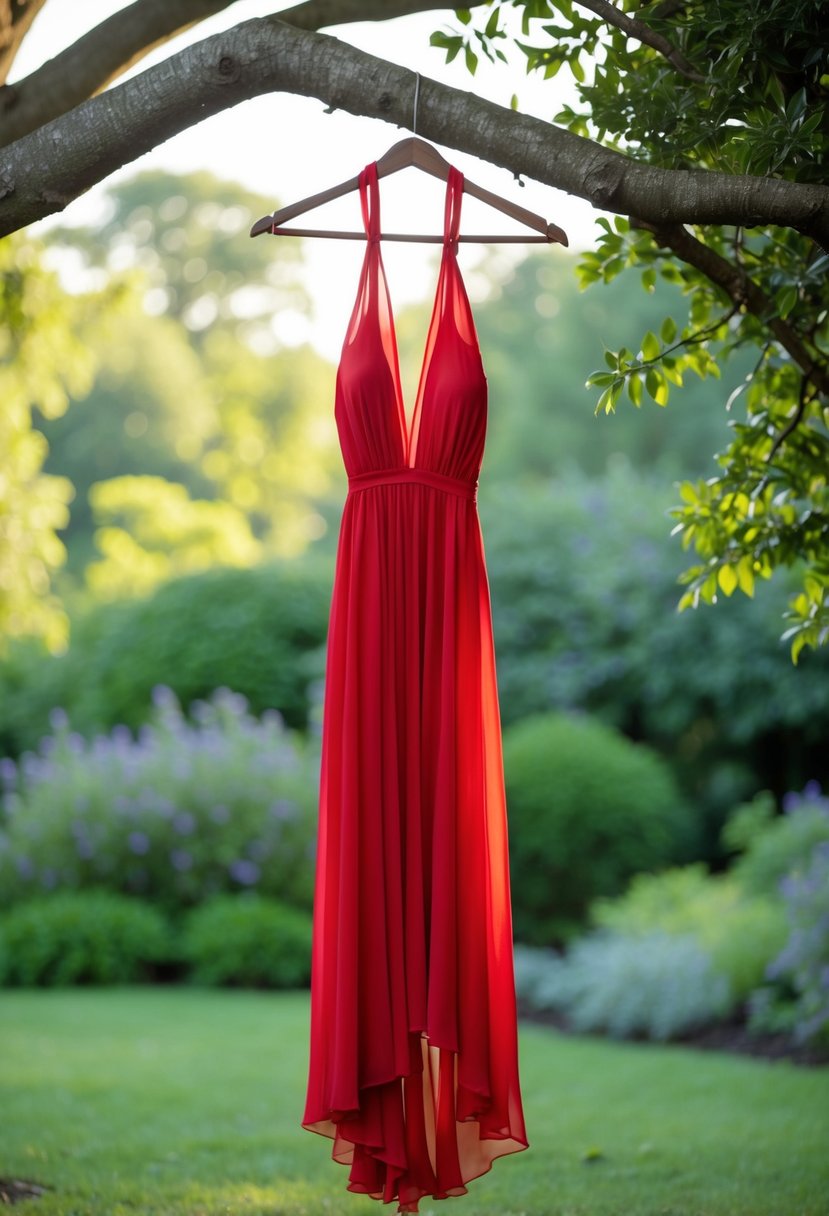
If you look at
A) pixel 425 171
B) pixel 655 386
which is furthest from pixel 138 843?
pixel 425 171

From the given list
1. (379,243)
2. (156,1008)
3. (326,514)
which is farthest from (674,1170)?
(326,514)

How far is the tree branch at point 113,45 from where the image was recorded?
2.92m

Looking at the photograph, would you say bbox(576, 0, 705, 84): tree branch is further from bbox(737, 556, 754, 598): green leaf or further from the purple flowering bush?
the purple flowering bush

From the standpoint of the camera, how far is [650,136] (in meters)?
2.58

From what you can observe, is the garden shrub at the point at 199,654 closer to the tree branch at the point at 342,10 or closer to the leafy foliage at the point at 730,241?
the leafy foliage at the point at 730,241

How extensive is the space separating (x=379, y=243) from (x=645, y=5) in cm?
79

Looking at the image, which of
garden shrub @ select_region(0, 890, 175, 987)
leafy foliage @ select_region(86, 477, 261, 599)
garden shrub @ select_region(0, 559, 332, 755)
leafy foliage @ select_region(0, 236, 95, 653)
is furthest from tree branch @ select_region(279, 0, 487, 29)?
leafy foliage @ select_region(86, 477, 261, 599)

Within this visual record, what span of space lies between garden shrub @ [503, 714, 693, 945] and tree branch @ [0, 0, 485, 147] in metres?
5.92

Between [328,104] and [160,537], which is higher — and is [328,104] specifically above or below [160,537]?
below

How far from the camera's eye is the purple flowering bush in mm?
7941

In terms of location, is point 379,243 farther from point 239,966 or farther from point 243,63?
point 239,966

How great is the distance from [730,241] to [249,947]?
5337 millimetres

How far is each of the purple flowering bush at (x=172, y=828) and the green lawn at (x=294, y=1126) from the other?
1.52 meters

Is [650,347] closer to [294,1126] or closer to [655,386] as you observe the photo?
[655,386]
